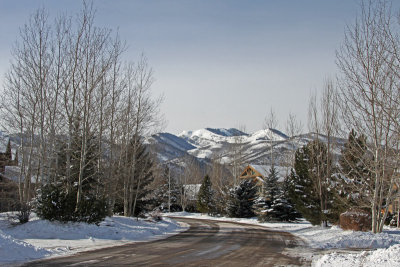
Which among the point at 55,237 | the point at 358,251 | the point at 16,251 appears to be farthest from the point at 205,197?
the point at 16,251

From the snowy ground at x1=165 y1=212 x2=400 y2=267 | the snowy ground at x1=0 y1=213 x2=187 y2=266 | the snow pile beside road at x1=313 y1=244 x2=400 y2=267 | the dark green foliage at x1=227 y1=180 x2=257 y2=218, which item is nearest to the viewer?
the snow pile beside road at x1=313 y1=244 x2=400 y2=267

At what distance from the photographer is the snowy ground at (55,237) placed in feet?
37.4

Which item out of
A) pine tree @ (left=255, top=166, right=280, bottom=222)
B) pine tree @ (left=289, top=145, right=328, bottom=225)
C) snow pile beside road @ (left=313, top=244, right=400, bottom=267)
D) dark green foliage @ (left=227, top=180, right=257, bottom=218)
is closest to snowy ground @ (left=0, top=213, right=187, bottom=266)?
snow pile beside road @ (left=313, top=244, right=400, bottom=267)

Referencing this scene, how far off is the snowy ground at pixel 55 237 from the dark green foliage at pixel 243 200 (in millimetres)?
21759

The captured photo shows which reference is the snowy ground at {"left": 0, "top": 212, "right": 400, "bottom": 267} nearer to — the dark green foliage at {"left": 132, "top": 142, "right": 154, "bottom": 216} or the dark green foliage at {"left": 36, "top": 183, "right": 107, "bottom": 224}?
the dark green foliage at {"left": 36, "top": 183, "right": 107, "bottom": 224}

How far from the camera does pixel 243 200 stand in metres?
Result: 42.3

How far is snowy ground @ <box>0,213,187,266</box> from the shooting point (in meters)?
11.4

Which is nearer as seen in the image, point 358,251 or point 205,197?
point 358,251

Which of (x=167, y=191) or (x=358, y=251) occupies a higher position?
(x=167, y=191)

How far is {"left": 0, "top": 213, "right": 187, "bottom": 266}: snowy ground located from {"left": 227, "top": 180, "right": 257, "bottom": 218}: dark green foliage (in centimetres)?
2176

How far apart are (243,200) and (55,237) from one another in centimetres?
2856

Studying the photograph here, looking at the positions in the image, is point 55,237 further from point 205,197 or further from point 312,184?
point 205,197

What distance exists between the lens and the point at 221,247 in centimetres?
1503

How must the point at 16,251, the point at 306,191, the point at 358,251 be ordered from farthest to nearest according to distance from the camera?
the point at 306,191
the point at 358,251
the point at 16,251
